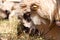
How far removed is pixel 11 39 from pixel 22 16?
171 mm

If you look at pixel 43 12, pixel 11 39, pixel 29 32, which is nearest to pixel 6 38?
pixel 11 39

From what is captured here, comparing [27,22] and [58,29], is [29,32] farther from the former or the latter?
[58,29]

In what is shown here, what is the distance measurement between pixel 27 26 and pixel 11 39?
0.46 ft

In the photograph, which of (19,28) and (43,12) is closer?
(43,12)

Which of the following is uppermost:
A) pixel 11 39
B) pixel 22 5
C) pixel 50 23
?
pixel 22 5

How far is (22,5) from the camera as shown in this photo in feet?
3.29

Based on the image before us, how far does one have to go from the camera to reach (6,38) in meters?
1.03

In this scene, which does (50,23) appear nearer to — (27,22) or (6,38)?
(27,22)

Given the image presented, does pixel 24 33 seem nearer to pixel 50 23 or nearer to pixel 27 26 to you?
pixel 27 26

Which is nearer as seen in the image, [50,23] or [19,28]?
[50,23]

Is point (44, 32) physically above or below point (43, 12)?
below

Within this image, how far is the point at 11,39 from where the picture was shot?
1.02 meters

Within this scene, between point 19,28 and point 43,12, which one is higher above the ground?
point 43,12

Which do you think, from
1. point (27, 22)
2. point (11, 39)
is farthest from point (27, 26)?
point (11, 39)
